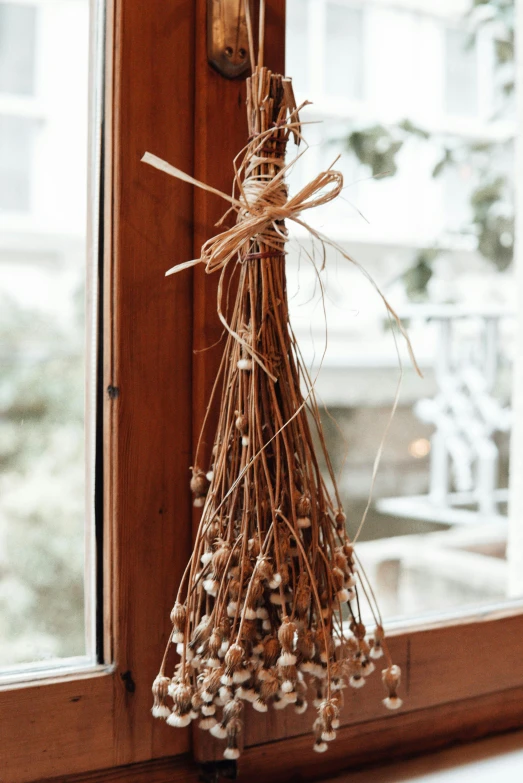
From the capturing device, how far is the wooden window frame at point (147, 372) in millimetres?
783

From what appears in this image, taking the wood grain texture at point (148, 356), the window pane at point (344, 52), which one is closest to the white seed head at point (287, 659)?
the wood grain texture at point (148, 356)

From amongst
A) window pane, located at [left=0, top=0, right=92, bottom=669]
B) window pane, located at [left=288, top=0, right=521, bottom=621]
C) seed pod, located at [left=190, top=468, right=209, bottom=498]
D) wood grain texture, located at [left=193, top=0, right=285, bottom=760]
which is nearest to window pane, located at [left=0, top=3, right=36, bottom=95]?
window pane, located at [left=0, top=0, right=92, bottom=669]

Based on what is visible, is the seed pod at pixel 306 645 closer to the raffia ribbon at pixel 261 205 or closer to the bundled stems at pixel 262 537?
the bundled stems at pixel 262 537

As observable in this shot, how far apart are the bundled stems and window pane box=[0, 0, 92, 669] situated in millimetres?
172

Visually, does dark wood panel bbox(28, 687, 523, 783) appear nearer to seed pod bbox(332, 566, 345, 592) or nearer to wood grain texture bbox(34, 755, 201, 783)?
wood grain texture bbox(34, 755, 201, 783)

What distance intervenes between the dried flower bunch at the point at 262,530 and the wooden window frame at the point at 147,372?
0.32 feet

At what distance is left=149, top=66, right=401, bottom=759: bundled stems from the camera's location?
0.65 m

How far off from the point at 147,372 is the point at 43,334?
0.12 metres

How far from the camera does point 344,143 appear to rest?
1.04m

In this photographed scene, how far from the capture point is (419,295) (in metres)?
1.10

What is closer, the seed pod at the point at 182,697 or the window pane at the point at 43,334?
the seed pod at the point at 182,697

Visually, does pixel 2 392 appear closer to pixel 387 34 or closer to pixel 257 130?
pixel 257 130

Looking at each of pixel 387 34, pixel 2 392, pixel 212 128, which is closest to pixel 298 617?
pixel 2 392

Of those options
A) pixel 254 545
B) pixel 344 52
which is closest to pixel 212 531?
pixel 254 545
